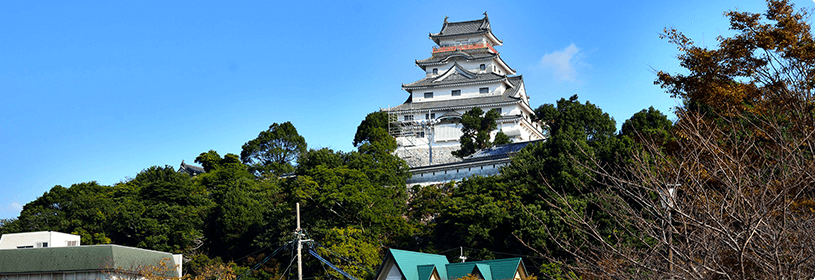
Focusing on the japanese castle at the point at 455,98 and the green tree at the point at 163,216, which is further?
the japanese castle at the point at 455,98

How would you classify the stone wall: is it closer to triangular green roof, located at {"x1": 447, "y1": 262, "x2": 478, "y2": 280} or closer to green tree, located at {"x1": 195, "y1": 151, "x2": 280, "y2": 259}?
green tree, located at {"x1": 195, "y1": 151, "x2": 280, "y2": 259}

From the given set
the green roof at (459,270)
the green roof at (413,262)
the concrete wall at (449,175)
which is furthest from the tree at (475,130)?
the green roof at (459,270)

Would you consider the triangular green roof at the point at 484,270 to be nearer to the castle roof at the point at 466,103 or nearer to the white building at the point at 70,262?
the white building at the point at 70,262

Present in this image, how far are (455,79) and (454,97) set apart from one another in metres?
1.56

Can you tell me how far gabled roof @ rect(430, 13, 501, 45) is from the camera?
6462cm

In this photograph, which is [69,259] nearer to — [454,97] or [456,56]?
[454,97]

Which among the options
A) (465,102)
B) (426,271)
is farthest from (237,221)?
(465,102)

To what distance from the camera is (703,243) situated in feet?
21.1

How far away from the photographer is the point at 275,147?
5219cm

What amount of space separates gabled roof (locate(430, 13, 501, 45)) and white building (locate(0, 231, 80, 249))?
40.9 m

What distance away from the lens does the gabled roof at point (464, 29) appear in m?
64.6

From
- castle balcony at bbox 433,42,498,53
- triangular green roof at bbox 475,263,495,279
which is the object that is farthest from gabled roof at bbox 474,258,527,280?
castle balcony at bbox 433,42,498,53

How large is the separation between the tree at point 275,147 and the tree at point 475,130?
12.0 meters

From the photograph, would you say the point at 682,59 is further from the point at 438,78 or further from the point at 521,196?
the point at 438,78
